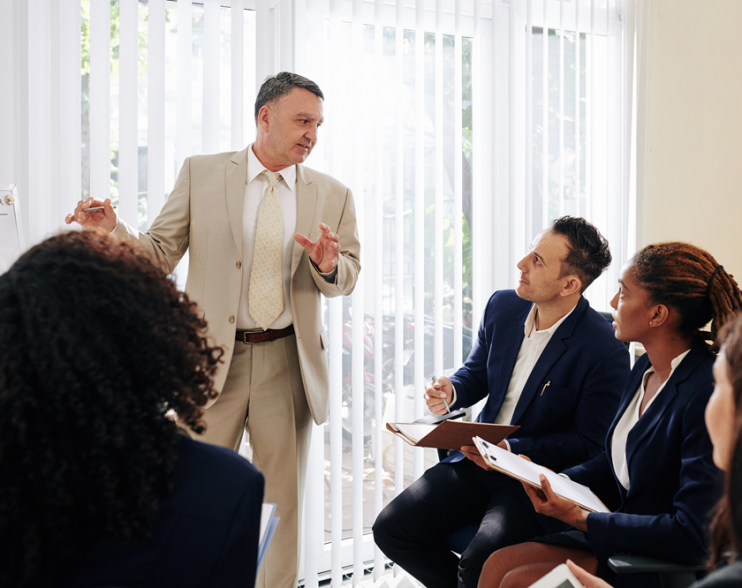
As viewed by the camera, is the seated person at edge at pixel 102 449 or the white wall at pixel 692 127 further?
the white wall at pixel 692 127

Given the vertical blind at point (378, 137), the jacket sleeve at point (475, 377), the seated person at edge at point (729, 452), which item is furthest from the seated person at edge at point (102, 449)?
the vertical blind at point (378, 137)

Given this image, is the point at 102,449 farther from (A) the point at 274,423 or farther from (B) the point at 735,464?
(A) the point at 274,423

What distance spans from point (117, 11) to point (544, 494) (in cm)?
227

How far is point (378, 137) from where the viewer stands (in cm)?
265

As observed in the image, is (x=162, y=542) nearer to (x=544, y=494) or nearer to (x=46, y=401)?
(x=46, y=401)

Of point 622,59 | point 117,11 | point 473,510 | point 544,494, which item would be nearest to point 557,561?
point 544,494

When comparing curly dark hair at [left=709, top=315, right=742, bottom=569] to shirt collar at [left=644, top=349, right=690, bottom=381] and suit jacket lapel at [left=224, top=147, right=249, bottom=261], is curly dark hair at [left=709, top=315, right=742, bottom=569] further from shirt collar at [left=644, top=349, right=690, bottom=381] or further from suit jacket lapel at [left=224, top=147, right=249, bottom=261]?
suit jacket lapel at [left=224, top=147, right=249, bottom=261]

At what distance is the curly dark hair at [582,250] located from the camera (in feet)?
6.90

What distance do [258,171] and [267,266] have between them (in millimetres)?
360

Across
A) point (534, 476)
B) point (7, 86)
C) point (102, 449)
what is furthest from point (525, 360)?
point (7, 86)

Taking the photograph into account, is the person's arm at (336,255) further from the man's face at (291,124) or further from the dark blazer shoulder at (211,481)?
the dark blazer shoulder at (211,481)

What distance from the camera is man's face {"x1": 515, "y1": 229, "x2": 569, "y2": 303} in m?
2.09

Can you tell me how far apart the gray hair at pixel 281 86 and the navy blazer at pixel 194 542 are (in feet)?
5.38

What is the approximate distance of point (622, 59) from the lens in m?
3.24
